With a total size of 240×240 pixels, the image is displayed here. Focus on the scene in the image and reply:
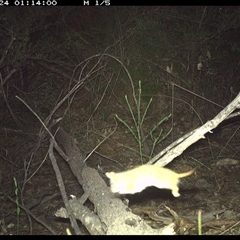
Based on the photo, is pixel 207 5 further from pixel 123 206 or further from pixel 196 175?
pixel 123 206

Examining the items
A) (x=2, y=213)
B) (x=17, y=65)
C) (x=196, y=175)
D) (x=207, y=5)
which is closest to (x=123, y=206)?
(x=2, y=213)

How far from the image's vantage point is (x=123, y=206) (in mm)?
2719

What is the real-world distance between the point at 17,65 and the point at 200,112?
2489 millimetres

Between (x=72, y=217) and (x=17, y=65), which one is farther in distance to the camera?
(x=17, y=65)

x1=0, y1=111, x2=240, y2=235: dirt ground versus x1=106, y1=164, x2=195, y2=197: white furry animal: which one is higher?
x1=106, y1=164, x2=195, y2=197: white furry animal

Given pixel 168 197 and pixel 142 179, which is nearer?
pixel 142 179

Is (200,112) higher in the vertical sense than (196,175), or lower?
higher

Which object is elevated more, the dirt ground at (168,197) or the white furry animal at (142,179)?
the white furry animal at (142,179)

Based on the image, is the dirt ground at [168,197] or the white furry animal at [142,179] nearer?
the white furry animal at [142,179]

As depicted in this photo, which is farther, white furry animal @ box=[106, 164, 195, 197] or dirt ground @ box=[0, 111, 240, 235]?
dirt ground @ box=[0, 111, 240, 235]

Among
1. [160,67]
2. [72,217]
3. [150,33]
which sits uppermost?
[150,33]

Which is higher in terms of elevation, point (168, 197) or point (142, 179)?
point (142, 179)

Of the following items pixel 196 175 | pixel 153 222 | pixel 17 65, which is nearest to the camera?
pixel 153 222

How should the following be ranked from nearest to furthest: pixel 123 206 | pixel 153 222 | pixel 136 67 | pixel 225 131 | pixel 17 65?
pixel 123 206 < pixel 153 222 < pixel 17 65 < pixel 225 131 < pixel 136 67
